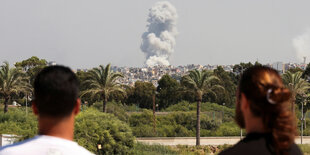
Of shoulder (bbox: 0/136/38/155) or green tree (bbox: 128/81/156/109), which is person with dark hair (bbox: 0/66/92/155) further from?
green tree (bbox: 128/81/156/109)

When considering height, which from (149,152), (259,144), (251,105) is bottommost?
(149,152)

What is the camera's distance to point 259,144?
123 inches

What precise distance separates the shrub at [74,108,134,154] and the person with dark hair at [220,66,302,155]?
3844 cm

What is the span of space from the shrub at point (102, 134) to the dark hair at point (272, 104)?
126 ft

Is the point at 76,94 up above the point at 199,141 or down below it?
above

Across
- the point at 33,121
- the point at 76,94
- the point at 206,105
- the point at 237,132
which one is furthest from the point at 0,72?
the point at 76,94

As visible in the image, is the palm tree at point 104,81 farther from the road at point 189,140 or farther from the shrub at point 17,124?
the shrub at point 17,124

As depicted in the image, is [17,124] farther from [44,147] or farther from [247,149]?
[247,149]

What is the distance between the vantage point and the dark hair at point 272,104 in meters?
3.12

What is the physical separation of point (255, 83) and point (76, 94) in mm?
953

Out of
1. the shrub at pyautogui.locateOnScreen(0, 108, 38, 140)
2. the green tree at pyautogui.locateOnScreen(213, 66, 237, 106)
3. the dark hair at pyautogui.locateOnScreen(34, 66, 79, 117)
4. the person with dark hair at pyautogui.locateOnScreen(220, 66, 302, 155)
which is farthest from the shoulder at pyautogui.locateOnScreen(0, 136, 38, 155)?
the green tree at pyautogui.locateOnScreen(213, 66, 237, 106)

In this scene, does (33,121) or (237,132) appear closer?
(33,121)

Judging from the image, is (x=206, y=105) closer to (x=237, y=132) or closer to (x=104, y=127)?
(x=237, y=132)

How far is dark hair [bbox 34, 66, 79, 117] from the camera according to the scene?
126 inches
